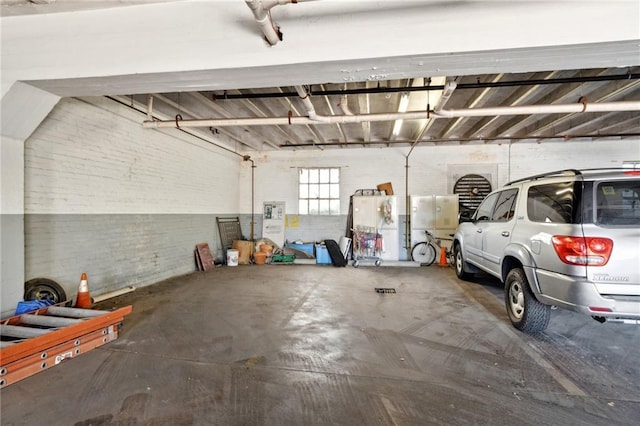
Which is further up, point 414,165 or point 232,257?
point 414,165

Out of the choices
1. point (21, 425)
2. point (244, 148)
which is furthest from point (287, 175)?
point (21, 425)

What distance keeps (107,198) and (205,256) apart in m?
2.66

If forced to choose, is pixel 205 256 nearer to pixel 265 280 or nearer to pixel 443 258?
pixel 265 280

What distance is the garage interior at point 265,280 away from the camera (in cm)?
195

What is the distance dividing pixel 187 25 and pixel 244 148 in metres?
5.87

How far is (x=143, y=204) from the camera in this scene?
488cm

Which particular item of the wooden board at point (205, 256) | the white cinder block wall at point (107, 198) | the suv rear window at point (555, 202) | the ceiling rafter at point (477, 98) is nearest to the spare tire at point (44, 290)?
the white cinder block wall at point (107, 198)

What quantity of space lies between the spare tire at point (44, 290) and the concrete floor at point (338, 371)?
2.07 ft

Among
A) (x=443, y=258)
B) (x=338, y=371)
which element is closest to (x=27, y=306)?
(x=338, y=371)

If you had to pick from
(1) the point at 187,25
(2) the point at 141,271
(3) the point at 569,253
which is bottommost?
(2) the point at 141,271

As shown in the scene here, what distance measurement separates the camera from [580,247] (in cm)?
223

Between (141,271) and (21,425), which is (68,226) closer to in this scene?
(141,271)

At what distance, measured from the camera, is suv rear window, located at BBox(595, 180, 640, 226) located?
2229 mm

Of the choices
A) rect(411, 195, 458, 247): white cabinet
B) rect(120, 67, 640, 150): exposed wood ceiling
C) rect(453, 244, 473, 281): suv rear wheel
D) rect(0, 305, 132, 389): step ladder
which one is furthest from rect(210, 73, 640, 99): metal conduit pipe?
rect(411, 195, 458, 247): white cabinet
